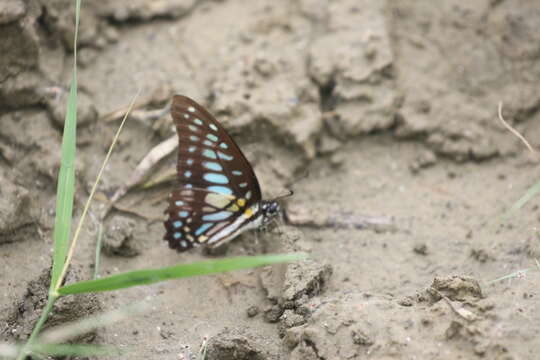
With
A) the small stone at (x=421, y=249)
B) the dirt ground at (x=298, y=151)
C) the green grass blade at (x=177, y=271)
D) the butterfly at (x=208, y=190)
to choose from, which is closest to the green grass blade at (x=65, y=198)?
the green grass blade at (x=177, y=271)

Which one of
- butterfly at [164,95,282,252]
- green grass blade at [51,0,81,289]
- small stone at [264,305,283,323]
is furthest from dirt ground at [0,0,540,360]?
green grass blade at [51,0,81,289]

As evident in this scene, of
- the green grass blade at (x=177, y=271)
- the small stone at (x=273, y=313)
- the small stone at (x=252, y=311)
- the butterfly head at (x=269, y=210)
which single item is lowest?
the small stone at (x=252, y=311)

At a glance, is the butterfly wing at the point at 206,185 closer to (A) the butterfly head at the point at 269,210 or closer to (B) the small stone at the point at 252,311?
(A) the butterfly head at the point at 269,210

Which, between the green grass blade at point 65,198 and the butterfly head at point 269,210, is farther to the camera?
the butterfly head at point 269,210

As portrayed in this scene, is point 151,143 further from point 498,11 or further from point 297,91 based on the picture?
point 498,11

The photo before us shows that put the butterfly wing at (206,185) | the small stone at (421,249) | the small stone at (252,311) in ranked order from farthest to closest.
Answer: the small stone at (421,249) < the butterfly wing at (206,185) < the small stone at (252,311)

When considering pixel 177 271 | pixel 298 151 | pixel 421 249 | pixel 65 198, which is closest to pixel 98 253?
pixel 65 198

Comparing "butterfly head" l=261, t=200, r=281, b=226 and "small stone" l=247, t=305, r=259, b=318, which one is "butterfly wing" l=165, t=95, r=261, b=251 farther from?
"small stone" l=247, t=305, r=259, b=318

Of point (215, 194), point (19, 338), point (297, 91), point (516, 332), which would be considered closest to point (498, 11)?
point (297, 91)
